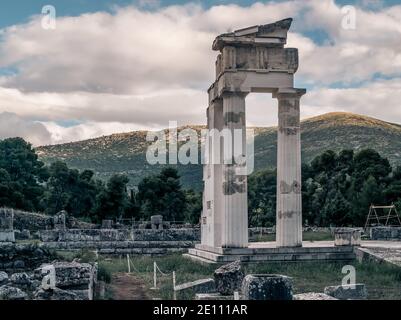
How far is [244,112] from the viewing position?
25672mm

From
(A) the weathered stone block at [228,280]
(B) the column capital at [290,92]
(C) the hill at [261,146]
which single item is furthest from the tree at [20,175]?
(A) the weathered stone block at [228,280]

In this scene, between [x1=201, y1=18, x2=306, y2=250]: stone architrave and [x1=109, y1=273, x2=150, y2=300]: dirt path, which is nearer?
[x1=109, y1=273, x2=150, y2=300]: dirt path

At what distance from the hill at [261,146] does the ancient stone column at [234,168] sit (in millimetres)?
57236

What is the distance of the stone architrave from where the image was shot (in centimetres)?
2533

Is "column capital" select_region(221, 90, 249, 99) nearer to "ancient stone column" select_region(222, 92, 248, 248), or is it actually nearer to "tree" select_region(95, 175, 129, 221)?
"ancient stone column" select_region(222, 92, 248, 248)

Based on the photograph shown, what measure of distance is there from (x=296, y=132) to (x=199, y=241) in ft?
31.8

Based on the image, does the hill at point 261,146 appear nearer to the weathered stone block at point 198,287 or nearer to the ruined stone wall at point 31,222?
the ruined stone wall at point 31,222

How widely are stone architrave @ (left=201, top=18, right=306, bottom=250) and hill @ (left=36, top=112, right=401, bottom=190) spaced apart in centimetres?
5691

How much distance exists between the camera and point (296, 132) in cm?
2609

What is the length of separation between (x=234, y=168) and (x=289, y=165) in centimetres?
231

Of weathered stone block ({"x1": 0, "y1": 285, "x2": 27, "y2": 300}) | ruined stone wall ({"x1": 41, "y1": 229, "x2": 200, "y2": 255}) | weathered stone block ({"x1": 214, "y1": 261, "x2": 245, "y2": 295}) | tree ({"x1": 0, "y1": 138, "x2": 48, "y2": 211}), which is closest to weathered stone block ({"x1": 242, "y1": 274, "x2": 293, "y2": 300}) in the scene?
weathered stone block ({"x1": 0, "y1": 285, "x2": 27, "y2": 300})

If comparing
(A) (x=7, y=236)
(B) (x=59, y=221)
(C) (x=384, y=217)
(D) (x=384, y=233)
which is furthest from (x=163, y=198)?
(A) (x=7, y=236)

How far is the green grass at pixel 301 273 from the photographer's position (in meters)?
18.0
